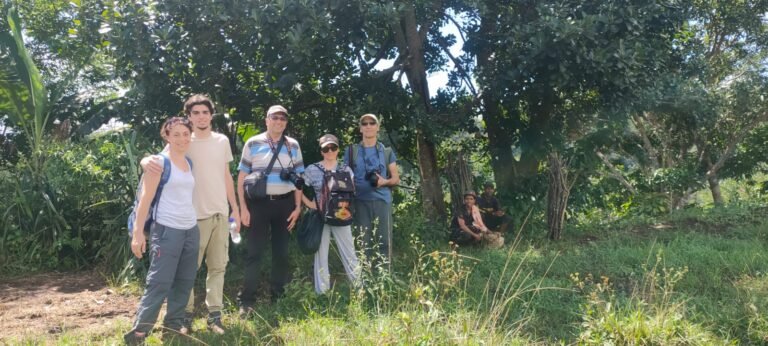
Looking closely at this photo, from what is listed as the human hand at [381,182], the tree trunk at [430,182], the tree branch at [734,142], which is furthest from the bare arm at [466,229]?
the tree branch at [734,142]

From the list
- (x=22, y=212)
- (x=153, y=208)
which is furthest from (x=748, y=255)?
(x=22, y=212)

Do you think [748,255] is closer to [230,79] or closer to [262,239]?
[262,239]

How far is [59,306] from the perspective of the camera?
4641mm

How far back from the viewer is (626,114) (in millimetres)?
7531

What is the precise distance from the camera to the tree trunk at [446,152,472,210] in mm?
7688

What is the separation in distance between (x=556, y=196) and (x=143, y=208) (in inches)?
210

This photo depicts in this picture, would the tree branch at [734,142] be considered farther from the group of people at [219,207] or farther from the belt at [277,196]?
the belt at [277,196]

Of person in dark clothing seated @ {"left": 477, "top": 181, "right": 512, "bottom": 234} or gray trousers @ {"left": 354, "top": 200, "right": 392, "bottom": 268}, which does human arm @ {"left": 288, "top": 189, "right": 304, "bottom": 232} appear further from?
person in dark clothing seated @ {"left": 477, "top": 181, "right": 512, "bottom": 234}

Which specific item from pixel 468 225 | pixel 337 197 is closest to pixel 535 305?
pixel 337 197

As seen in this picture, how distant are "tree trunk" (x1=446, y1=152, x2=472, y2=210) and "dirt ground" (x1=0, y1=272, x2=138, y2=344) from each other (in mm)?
4238

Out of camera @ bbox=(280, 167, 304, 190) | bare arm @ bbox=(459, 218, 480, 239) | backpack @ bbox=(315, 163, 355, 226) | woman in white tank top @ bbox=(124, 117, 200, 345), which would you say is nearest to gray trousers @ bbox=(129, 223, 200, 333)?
woman in white tank top @ bbox=(124, 117, 200, 345)

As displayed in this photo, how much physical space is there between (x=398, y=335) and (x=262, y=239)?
1534 millimetres

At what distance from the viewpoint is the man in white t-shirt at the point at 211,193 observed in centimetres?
377

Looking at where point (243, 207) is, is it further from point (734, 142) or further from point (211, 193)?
point (734, 142)
